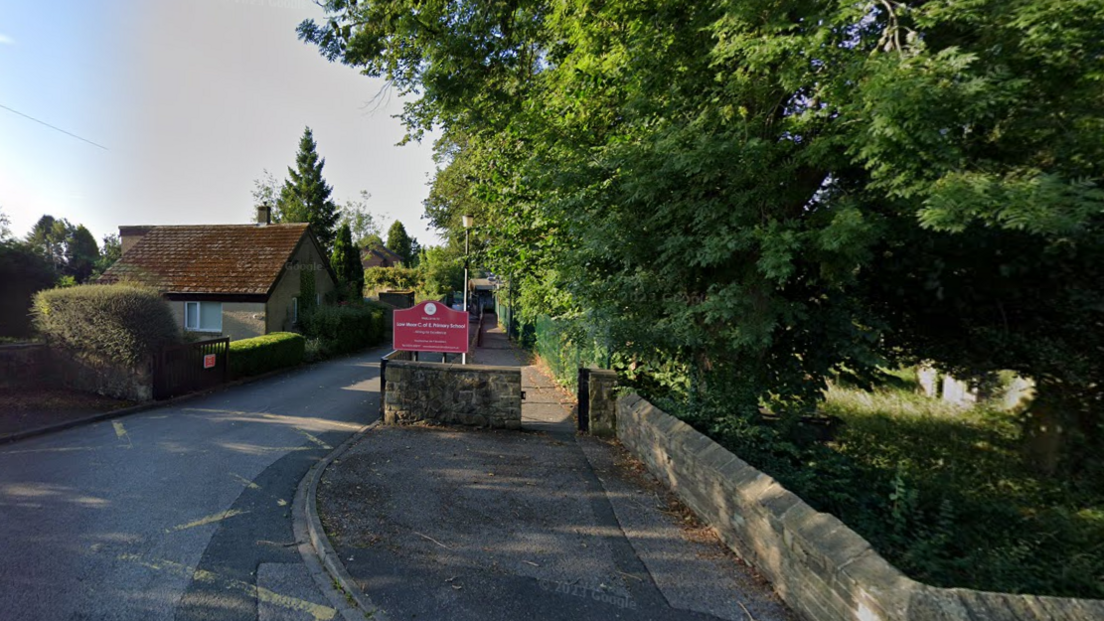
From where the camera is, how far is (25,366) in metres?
9.55

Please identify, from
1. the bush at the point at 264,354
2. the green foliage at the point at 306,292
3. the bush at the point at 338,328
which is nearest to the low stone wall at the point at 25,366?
the bush at the point at 264,354

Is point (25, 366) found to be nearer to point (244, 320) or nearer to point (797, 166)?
point (244, 320)

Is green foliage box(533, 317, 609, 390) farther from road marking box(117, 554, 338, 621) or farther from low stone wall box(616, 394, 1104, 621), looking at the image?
road marking box(117, 554, 338, 621)

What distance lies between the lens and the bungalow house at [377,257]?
239 feet

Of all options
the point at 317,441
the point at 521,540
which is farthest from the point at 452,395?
the point at 521,540

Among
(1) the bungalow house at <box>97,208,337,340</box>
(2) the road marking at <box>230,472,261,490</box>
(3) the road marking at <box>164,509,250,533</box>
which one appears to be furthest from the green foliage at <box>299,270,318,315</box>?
(3) the road marking at <box>164,509,250,533</box>

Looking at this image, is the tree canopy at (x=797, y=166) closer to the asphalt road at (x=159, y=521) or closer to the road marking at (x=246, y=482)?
the asphalt road at (x=159, y=521)

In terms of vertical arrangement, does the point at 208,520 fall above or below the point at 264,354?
below

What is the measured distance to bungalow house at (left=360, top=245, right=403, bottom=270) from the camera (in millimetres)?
72750

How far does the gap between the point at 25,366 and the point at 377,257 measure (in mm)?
68700

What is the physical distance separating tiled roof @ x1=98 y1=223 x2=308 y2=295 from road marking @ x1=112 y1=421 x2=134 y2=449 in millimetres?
11426

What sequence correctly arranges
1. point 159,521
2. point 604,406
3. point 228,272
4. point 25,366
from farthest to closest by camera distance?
1. point 228,272
2. point 25,366
3. point 604,406
4. point 159,521

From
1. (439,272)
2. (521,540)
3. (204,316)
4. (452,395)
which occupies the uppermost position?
(439,272)

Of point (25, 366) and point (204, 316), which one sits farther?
point (204, 316)
